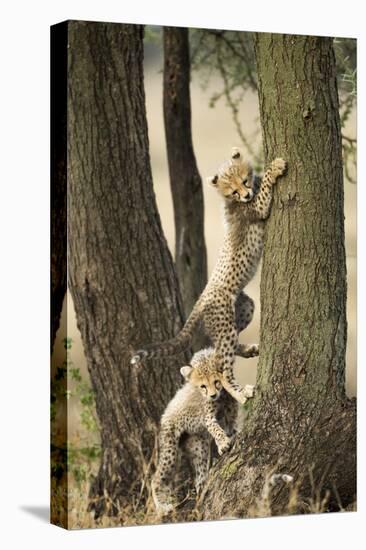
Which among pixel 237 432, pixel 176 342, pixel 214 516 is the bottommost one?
pixel 214 516

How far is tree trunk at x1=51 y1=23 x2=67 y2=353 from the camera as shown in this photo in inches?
248

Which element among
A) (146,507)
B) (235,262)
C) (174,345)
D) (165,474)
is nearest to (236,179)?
(235,262)

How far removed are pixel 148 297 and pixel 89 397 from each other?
0.59 m

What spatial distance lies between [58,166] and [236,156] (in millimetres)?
922

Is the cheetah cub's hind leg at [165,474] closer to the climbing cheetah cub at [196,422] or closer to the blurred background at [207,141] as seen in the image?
the climbing cheetah cub at [196,422]

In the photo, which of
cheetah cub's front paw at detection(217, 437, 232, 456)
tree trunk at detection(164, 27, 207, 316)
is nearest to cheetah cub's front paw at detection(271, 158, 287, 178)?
tree trunk at detection(164, 27, 207, 316)

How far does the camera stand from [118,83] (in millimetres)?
6430

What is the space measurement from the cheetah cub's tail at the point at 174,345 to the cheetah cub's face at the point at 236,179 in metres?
0.59

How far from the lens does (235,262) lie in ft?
21.9

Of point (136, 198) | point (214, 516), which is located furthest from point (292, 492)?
point (136, 198)

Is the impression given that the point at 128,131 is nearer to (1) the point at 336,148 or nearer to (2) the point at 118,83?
(2) the point at 118,83

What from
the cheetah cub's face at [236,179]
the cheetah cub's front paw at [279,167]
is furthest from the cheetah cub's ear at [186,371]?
the cheetah cub's front paw at [279,167]

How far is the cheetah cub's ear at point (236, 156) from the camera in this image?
6.64 m

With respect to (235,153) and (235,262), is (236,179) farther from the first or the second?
(235,262)
